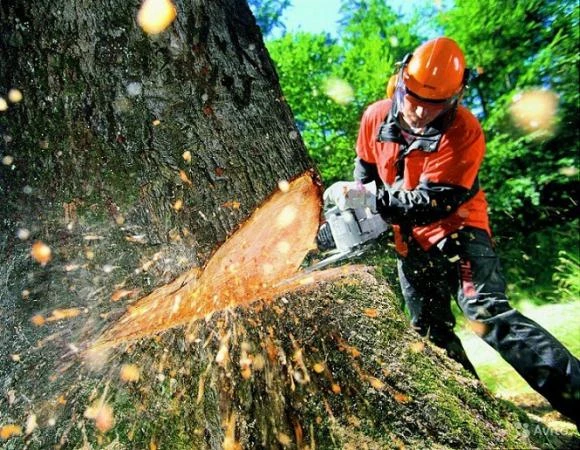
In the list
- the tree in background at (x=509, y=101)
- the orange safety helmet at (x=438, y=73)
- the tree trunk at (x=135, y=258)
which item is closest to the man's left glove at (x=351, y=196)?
the orange safety helmet at (x=438, y=73)

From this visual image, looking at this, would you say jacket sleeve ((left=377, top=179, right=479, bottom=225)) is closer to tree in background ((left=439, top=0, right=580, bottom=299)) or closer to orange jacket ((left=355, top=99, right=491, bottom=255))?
orange jacket ((left=355, top=99, right=491, bottom=255))

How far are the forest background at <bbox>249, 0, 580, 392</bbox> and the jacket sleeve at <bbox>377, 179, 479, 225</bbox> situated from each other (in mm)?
2012

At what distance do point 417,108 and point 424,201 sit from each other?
21.7 inches

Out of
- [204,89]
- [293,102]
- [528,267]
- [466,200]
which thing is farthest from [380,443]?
[293,102]

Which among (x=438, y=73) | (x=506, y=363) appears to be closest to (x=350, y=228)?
(x=438, y=73)

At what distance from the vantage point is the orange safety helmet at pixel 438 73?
2.23m

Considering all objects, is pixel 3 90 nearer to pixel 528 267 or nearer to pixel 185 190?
pixel 185 190

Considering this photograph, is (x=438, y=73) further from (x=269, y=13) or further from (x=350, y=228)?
(x=269, y=13)

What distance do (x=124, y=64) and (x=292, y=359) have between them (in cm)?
111

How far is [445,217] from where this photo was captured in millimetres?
2299

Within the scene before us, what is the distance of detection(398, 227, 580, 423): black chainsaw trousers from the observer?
1881 mm

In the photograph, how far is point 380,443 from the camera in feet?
3.84

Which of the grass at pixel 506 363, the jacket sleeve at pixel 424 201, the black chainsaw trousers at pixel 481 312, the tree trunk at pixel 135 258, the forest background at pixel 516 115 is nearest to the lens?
the tree trunk at pixel 135 258

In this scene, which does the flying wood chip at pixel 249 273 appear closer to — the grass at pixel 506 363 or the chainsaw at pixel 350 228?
the chainsaw at pixel 350 228
